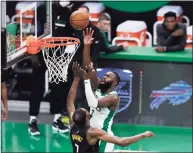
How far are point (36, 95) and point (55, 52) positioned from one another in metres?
1.85

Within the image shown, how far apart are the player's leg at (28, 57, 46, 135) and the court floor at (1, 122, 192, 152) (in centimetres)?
16

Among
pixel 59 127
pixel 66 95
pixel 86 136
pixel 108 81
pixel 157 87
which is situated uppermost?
pixel 108 81

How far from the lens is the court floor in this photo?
10.1 meters

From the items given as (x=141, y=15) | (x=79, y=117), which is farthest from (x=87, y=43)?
(x=141, y=15)

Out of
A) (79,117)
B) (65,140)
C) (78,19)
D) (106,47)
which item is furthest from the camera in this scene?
(106,47)

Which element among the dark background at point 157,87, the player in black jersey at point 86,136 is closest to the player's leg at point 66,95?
the dark background at point 157,87

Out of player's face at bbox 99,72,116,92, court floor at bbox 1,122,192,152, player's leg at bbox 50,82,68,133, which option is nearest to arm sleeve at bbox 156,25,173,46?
court floor at bbox 1,122,192,152

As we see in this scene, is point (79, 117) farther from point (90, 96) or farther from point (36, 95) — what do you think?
point (36, 95)

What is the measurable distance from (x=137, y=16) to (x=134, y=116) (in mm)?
3645

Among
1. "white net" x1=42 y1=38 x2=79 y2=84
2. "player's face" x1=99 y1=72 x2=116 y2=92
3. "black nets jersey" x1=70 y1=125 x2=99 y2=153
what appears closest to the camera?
"black nets jersey" x1=70 y1=125 x2=99 y2=153

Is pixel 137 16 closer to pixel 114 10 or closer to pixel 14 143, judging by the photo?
pixel 114 10

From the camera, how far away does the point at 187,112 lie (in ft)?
35.7

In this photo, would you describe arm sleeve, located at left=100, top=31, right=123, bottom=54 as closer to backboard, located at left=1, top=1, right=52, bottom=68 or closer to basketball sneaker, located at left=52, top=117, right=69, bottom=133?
backboard, located at left=1, top=1, right=52, bottom=68

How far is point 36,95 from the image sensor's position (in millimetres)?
10562
